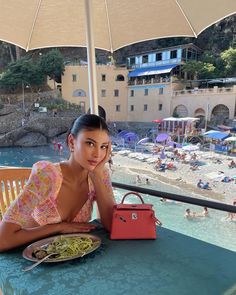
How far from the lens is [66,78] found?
989 inches

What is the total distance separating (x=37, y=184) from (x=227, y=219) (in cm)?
937

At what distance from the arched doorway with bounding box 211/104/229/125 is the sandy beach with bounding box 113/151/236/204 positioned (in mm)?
4996

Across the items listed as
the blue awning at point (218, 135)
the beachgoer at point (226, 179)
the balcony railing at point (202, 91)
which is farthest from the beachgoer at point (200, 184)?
the balcony railing at point (202, 91)

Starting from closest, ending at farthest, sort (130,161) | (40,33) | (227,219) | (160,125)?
(40,33), (227,219), (130,161), (160,125)

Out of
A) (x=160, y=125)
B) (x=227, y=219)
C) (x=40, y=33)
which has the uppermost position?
(x=40, y=33)

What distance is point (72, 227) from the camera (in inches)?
44.4

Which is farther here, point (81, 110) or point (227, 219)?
point (81, 110)

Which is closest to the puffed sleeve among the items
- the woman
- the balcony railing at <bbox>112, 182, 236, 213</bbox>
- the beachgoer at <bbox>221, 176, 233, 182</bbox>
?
the woman

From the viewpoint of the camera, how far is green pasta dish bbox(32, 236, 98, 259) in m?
0.96

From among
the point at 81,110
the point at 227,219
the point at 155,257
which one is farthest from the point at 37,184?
the point at 81,110

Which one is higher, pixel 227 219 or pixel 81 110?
pixel 81 110

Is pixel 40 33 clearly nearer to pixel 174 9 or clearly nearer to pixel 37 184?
pixel 174 9

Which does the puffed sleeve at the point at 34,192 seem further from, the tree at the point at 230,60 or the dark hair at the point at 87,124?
the tree at the point at 230,60

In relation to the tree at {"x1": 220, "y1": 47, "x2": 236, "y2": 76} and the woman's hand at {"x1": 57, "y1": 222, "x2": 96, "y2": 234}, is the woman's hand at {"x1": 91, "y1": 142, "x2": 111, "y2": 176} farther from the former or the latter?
the tree at {"x1": 220, "y1": 47, "x2": 236, "y2": 76}
